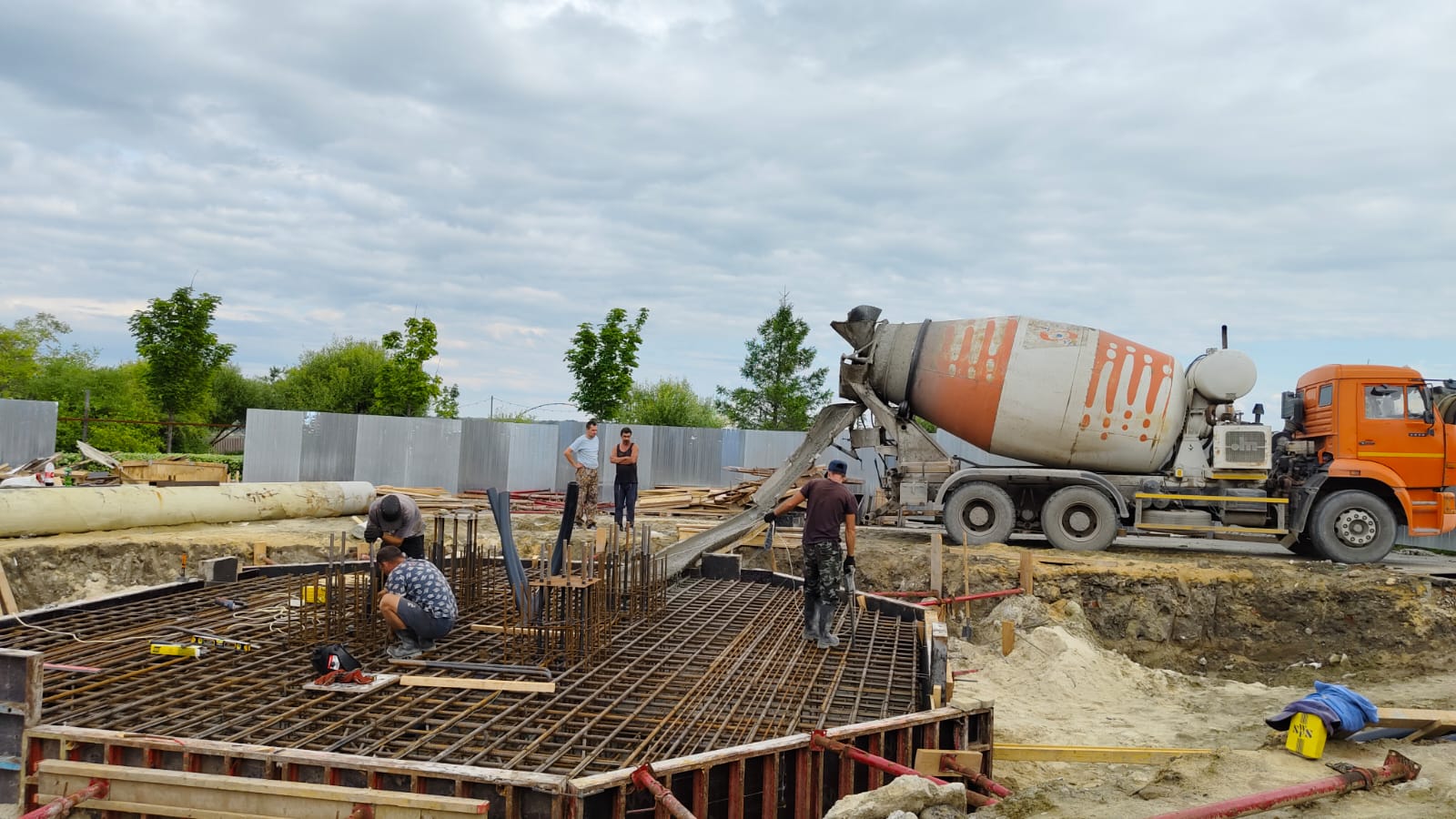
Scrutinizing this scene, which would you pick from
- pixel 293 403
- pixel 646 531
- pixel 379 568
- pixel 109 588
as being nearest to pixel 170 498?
pixel 109 588

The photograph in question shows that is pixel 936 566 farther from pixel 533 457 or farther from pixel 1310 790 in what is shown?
pixel 533 457

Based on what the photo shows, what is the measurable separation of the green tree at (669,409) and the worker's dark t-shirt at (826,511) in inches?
837

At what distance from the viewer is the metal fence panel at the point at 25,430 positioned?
17.2 metres

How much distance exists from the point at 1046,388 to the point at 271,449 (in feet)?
47.0

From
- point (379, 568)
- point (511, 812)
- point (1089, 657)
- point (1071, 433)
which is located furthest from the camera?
point (1071, 433)

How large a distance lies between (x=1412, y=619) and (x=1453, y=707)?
283 cm

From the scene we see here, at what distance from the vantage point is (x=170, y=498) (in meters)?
13.7

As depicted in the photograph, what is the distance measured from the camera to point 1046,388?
42.0 feet

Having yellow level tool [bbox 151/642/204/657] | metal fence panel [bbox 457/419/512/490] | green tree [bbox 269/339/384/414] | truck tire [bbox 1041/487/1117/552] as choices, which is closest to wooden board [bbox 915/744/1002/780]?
yellow level tool [bbox 151/642/204/657]

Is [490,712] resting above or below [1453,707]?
above

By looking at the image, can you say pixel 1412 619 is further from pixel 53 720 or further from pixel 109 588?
pixel 109 588

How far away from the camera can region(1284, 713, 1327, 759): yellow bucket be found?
6.48 m

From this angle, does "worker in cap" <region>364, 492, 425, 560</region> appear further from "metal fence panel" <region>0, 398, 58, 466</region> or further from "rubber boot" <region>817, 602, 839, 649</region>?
"metal fence panel" <region>0, 398, 58, 466</region>

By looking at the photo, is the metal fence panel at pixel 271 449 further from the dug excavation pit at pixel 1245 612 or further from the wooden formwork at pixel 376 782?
the wooden formwork at pixel 376 782
